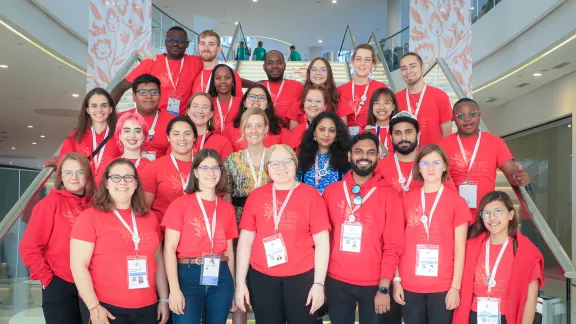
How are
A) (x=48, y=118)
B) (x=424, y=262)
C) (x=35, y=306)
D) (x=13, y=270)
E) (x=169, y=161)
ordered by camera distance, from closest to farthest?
(x=424, y=262) < (x=169, y=161) < (x=35, y=306) < (x=13, y=270) < (x=48, y=118)

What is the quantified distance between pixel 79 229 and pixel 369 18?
63.9 feet

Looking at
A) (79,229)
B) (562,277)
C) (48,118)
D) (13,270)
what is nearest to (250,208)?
(79,229)

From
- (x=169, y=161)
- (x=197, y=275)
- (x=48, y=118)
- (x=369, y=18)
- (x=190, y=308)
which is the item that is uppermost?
(x=369, y=18)

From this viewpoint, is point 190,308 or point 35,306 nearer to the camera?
point 190,308

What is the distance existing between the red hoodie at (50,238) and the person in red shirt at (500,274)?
2.40 metres

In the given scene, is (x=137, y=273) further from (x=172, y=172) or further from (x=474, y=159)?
(x=474, y=159)

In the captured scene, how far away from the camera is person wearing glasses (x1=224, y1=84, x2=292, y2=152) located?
4270mm

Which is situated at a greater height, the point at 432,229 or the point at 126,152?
the point at 126,152

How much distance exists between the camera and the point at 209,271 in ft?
10.1

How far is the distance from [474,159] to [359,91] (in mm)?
1446

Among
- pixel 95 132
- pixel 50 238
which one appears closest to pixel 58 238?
pixel 50 238

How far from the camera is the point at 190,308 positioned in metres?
3.08

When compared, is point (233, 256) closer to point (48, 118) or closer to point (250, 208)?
point (250, 208)

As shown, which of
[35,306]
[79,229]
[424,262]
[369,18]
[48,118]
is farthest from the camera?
[369,18]
